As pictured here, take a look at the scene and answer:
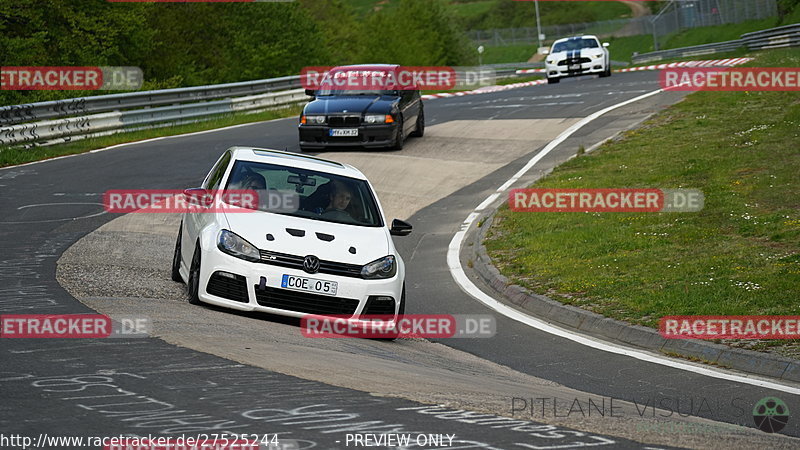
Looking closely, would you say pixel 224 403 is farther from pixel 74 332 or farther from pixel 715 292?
pixel 715 292

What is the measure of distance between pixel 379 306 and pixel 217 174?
276cm

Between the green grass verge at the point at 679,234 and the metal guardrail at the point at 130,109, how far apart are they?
1116 cm

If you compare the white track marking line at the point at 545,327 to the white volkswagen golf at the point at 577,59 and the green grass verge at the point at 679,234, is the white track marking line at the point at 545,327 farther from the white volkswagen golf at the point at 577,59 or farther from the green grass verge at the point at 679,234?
the white volkswagen golf at the point at 577,59

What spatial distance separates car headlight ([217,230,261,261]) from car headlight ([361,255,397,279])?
3.20ft

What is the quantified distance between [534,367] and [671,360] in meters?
1.20

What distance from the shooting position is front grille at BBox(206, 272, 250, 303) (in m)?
9.55

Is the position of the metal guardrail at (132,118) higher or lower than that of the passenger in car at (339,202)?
higher

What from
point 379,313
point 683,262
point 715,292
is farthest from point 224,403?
point 683,262

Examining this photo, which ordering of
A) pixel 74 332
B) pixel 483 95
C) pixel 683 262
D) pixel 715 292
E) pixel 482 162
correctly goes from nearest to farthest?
pixel 74 332 < pixel 715 292 < pixel 683 262 < pixel 482 162 < pixel 483 95

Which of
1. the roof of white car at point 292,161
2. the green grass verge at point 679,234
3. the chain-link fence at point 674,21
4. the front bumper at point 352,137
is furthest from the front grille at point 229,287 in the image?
the chain-link fence at point 674,21

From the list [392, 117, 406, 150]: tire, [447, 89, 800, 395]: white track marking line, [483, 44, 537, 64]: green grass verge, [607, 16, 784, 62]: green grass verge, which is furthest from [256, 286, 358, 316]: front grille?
[483, 44, 537, 64]: green grass verge

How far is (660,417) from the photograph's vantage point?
6.94 meters

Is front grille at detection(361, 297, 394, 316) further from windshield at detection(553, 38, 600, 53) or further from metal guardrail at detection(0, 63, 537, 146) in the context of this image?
windshield at detection(553, 38, 600, 53)

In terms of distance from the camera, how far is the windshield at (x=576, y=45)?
4178cm
